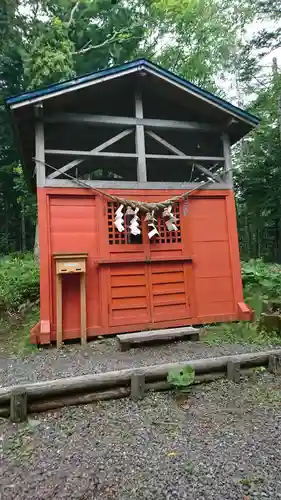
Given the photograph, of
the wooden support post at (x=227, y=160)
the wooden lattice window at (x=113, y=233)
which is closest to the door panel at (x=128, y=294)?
the wooden lattice window at (x=113, y=233)

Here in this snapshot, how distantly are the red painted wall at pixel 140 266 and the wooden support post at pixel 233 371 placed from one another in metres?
2.24

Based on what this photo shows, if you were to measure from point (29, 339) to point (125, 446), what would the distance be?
3.45 meters

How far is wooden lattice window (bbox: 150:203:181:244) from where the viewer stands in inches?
259

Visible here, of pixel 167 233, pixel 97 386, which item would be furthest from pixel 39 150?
pixel 97 386

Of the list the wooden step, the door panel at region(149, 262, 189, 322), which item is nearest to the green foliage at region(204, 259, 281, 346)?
the wooden step

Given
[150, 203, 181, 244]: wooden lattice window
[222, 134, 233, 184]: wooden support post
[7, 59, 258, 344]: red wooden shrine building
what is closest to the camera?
[7, 59, 258, 344]: red wooden shrine building

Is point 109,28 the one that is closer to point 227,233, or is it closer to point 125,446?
point 227,233

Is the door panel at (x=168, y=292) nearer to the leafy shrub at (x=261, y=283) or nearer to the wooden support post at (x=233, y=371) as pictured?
the leafy shrub at (x=261, y=283)

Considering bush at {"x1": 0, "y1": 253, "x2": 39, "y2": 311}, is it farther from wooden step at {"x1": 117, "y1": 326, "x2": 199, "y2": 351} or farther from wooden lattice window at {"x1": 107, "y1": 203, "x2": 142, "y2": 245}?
wooden step at {"x1": 117, "y1": 326, "x2": 199, "y2": 351}

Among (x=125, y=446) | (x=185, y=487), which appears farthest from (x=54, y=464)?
(x=185, y=487)

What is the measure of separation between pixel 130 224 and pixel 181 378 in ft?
10.8

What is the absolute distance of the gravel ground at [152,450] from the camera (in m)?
2.30

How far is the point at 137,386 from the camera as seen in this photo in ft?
12.1

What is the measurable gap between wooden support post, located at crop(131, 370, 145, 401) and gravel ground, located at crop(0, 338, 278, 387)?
2.74 ft
